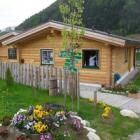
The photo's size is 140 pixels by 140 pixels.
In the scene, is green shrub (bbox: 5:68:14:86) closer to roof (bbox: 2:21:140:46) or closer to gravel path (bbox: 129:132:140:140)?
roof (bbox: 2:21:140:46)

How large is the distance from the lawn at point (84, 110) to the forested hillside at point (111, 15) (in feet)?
184

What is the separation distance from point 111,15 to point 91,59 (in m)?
55.9

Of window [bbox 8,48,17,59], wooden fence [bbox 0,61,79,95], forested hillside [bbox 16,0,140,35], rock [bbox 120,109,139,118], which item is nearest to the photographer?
rock [bbox 120,109,139,118]

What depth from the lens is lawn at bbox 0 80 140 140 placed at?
10875mm

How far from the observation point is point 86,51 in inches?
832

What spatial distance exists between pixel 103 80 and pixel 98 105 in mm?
6817

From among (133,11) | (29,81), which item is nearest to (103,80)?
(29,81)

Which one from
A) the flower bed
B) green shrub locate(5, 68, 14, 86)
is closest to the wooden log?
green shrub locate(5, 68, 14, 86)

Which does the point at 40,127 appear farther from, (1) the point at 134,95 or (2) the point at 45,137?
(1) the point at 134,95

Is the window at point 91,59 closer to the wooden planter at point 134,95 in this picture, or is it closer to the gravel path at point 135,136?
the wooden planter at point 134,95

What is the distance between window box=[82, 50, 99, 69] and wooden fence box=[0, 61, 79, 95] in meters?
4.32

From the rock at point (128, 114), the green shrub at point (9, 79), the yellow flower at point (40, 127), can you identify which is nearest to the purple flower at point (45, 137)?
the yellow flower at point (40, 127)

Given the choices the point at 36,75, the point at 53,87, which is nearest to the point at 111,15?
the point at 36,75

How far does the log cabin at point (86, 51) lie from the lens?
20.0 meters
